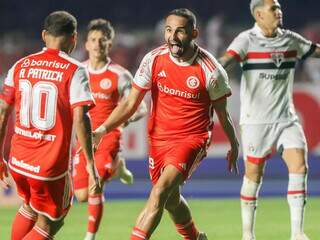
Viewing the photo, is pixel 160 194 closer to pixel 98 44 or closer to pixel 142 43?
pixel 98 44

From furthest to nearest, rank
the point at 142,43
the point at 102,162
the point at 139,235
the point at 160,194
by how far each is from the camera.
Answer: the point at 142,43, the point at 102,162, the point at 160,194, the point at 139,235

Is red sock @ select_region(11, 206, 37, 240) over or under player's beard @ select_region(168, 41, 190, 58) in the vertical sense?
under

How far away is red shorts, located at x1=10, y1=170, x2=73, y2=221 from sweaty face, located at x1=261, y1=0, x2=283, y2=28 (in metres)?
2.78

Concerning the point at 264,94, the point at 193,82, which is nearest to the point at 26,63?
the point at 193,82

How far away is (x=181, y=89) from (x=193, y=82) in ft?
0.34

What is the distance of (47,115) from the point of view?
22.3 feet

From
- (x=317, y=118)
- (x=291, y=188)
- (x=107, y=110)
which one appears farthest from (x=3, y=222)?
(x=317, y=118)

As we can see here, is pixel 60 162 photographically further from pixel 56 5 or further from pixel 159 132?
pixel 56 5

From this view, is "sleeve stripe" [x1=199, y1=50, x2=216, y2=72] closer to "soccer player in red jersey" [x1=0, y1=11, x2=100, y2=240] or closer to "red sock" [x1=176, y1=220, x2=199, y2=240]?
"soccer player in red jersey" [x1=0, y1=11, x2=100, y2=240]

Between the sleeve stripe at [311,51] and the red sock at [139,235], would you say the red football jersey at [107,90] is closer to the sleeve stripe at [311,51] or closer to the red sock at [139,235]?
the sleeve stripe at [311,51]

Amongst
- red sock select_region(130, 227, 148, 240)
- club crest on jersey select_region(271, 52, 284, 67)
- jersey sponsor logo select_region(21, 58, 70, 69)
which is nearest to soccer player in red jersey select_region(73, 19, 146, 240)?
club crest on jersey select_region(271, 52, 284, 67)

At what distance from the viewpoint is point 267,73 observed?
29.0ft

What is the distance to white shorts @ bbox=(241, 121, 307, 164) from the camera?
882cm

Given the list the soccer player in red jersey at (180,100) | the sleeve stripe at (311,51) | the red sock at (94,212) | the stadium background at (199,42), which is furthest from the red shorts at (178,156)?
the stadium background at (199,42)
